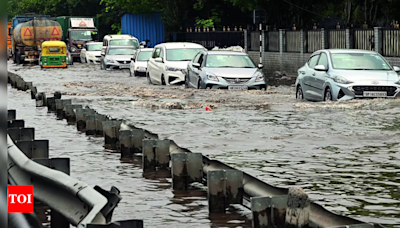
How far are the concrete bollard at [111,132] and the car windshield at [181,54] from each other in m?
17.4

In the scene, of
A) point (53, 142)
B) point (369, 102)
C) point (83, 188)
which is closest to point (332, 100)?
point (369, 102)

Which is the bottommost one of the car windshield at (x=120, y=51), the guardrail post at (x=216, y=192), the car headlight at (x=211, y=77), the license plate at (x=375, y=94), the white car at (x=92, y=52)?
the white car at (x=92, y=52)

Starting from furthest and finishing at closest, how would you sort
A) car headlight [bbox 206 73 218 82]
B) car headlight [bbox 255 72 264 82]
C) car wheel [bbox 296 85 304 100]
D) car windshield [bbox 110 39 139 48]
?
car windshield [bbox 110 39 139 48]
car headlight [bbox 255 72 264 82]
car headlight [bbox 206 73 218 82]
car wheel [bbox 296 85 304 100]

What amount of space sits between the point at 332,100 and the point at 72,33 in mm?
45975

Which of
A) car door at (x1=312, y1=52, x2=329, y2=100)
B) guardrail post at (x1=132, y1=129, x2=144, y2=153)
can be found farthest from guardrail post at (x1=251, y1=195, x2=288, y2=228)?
car door at (x1=312, y1=52, x2=329, y2=100)

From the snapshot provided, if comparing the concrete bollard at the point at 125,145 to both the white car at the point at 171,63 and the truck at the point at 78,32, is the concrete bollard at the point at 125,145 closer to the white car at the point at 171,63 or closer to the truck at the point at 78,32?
the white car at the point at 171,63

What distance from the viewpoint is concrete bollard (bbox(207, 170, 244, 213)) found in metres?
7.18

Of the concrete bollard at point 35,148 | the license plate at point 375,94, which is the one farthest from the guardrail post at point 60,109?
the concrete bollard at point 35,148

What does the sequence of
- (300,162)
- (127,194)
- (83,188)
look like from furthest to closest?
(300,162), (127,194), (83,188)

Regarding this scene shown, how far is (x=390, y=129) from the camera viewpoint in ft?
47.4

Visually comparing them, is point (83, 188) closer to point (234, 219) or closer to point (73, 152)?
point (234, 219)

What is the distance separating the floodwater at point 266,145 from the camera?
25.4 ft

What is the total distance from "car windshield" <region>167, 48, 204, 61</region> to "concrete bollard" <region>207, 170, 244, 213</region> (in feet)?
74.3

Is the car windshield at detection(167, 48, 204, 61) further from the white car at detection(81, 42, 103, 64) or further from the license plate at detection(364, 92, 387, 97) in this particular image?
the white car at detection(81, 42, 103, 64)
